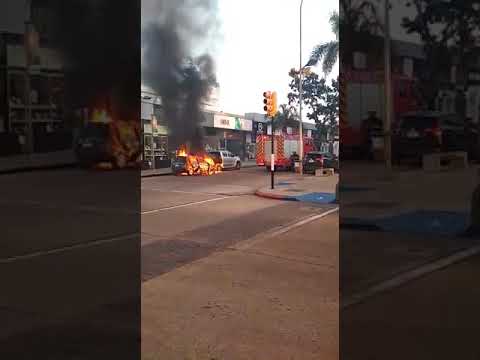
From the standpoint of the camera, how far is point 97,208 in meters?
2.33

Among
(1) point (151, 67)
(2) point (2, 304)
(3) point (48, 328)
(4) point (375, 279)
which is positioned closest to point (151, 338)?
(3) point (48, 328)

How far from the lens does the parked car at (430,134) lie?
1.51 m

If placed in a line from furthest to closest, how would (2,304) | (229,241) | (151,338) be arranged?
(229,241), (2,304), (151,338)

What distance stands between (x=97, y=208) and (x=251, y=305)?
104 cm

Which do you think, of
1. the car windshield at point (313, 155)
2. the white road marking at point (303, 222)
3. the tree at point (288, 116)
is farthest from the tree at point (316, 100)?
the white road marking at point (303, 222)

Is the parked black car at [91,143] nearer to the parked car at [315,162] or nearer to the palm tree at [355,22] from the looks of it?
the palm tree at [355,22]

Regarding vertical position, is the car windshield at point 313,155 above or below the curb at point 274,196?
above

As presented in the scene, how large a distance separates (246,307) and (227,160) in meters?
11.2

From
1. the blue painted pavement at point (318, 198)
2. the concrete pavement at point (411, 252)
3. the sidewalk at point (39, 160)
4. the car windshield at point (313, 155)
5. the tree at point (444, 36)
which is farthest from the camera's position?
the car windshield at point (313, 155)

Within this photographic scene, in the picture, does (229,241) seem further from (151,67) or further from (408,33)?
(408,33)

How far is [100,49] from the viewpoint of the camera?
2.06 meters

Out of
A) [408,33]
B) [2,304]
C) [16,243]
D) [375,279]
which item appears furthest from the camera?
[16,243]

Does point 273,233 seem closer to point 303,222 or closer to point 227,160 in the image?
point 303,222

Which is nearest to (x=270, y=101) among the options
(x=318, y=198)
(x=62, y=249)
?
(x=318, y=198)
